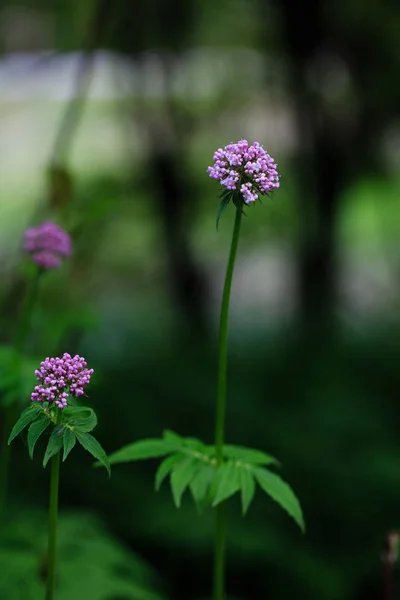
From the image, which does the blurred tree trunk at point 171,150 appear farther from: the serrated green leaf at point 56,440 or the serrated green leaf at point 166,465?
the serrated green leaf at point 56,440

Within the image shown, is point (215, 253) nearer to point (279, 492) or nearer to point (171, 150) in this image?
point (171, 150)

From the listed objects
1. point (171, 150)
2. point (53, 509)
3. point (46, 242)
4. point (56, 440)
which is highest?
point (171, 150)

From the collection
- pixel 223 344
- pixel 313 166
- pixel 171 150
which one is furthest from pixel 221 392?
pixel 313 166

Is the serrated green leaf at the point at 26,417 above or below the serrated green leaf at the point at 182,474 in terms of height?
above

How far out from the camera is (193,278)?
25.9 feet

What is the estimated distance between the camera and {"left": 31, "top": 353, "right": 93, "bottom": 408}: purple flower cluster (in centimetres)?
125

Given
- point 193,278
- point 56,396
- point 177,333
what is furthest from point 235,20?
point 56,396

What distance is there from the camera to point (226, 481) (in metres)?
1.63

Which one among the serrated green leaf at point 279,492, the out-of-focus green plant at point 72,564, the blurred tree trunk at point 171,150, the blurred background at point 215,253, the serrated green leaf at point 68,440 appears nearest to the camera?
the serrated green leaf at point 68,440

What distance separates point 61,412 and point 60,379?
0.24 ft

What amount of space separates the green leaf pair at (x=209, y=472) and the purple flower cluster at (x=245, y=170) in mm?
619

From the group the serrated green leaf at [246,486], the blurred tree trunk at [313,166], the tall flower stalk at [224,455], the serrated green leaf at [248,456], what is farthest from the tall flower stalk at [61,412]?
the blurred tree trunk at [313,166]

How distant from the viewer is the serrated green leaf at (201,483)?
162 centimetres

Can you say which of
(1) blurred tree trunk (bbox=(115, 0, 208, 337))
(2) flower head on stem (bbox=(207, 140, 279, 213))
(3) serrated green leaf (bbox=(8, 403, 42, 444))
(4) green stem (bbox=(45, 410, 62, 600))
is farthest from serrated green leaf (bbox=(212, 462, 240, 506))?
(1) blurred tree trunk (bbox=(115, 0, 208, 337))
